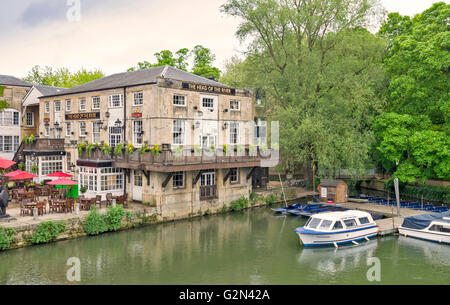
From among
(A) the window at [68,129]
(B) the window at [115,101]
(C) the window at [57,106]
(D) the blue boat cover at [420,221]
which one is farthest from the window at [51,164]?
(D) the blue boat cover at [420,221]

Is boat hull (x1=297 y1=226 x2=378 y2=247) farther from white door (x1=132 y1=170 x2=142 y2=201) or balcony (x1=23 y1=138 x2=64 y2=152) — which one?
balcony (x1=23 y1=138 x2=64 y2=152)


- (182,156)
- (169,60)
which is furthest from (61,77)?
(182,156)

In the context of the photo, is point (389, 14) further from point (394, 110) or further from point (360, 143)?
point (360, 143)

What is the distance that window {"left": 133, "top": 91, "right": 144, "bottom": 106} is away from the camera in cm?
2855

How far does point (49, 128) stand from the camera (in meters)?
36.4

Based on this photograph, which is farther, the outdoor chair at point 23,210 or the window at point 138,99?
the window at point 138,99

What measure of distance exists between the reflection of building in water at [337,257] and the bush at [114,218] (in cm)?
1087

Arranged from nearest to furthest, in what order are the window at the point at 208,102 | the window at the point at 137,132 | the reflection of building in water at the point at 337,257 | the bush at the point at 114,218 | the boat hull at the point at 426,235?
1. the reflection of building in water at the point at 337,257
2. the boat hull at the point at 426,235
3. the bush at the point at 114,218
4. the window at the point at 137,132
5. the window at the point at 208,102

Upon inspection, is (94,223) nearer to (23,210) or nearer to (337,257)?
(23,210)

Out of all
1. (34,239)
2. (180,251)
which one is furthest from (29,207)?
(180,251)

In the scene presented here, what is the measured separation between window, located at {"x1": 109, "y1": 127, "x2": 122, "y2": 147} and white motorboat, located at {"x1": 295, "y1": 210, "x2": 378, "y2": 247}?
15.4m

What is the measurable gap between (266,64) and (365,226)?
1951 centimetres

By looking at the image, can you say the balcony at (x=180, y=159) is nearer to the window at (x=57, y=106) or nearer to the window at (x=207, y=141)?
the window at (x=207, y=141)

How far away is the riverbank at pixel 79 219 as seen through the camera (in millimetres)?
20484
